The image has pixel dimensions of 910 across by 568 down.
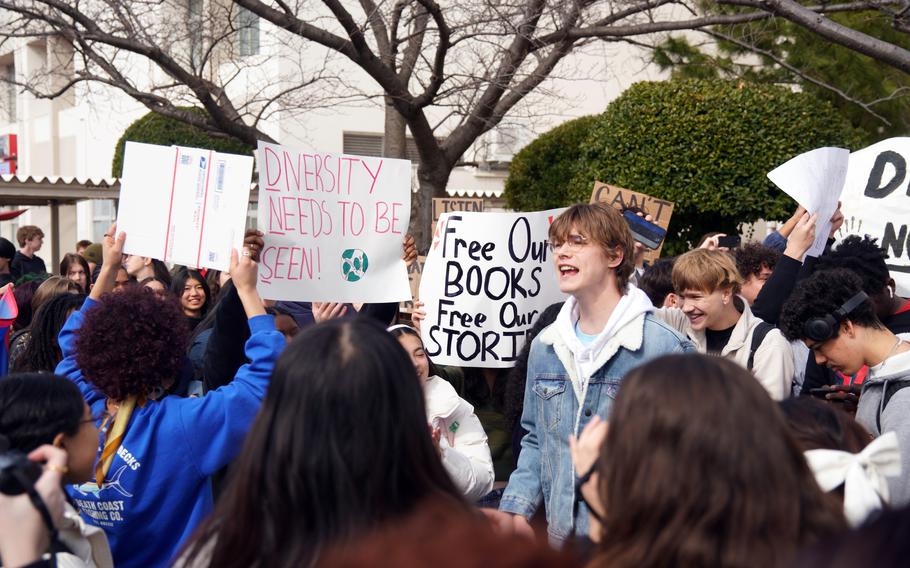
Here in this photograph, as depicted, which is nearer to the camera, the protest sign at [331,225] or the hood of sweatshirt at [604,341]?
the hood of sweatshirt at [604,341]

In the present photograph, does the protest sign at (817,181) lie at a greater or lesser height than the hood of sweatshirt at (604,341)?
greater

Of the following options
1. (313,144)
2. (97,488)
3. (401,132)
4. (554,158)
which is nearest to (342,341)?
(97,488)

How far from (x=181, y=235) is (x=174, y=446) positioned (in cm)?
137

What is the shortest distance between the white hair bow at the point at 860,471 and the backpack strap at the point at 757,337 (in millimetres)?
2099

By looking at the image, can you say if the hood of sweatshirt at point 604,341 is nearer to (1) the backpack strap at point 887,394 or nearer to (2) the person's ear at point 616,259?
(2) the person's ear at point 616,259

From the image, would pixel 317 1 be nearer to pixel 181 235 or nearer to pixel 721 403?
pixel 181 235

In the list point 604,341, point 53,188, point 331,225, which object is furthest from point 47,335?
point 53,188

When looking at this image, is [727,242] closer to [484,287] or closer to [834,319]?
[484,287]

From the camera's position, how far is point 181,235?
4.07m

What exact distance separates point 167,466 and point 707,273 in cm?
259

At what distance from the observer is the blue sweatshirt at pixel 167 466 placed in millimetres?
2932

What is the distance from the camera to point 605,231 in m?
3.43

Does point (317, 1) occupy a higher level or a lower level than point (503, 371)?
higher

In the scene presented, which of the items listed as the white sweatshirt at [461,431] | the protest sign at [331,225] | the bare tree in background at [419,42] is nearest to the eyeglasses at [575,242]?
the white sweatshirt at [461,431]
